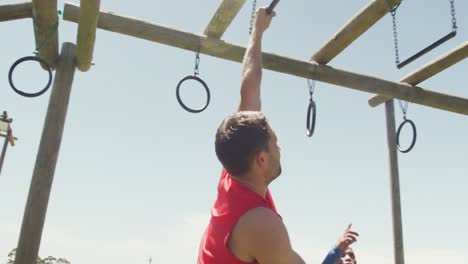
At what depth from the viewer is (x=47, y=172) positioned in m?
3.55

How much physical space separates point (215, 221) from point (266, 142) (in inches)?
15.3

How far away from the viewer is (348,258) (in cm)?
203

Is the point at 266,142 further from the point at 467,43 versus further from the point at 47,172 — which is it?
the point at 467,43

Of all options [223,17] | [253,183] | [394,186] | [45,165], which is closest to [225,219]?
[253,183]

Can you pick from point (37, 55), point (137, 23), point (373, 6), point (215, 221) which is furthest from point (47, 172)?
point (373, 6)

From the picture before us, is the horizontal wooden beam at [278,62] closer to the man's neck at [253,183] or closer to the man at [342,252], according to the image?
the man's neck at [253,183]

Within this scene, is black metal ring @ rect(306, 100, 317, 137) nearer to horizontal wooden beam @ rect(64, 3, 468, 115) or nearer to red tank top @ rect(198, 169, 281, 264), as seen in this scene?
horizontal wooden beam @ rect(64, 3, 468, 115)

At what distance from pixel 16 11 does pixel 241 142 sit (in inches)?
107

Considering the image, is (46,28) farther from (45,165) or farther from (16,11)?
(45,165)

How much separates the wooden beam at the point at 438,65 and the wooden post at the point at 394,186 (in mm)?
745

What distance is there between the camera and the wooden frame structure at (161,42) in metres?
3.47

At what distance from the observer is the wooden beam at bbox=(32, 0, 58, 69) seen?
3420mm

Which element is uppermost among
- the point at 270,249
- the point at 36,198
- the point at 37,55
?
the point at 37,55

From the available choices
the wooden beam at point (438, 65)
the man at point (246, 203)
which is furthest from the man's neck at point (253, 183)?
the wooden beam at point (438, 65)
